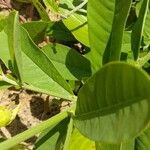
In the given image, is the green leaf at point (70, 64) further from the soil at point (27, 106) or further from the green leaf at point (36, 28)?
the soil at point (27, 106)

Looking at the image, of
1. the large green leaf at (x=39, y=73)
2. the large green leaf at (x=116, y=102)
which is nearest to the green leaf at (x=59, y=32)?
the large green leaf at (x=39, y=73)

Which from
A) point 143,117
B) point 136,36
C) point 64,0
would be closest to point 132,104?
point 143,117

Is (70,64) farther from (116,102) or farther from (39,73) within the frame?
(116,102)

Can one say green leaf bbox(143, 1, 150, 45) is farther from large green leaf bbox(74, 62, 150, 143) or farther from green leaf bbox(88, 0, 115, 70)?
large green leaf bbox(74, 62, 150, 143)

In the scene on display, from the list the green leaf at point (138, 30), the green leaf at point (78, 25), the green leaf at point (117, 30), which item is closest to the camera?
the green leaf at point (117, 30)

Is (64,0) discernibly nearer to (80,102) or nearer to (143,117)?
(80,102)

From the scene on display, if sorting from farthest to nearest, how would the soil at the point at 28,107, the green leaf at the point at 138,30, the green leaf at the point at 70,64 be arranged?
the soil at the point at 28,107 → the green leaf at the point at 70,64 → the green leaf at the point at 138,30

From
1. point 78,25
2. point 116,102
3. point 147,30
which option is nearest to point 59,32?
point 78,25

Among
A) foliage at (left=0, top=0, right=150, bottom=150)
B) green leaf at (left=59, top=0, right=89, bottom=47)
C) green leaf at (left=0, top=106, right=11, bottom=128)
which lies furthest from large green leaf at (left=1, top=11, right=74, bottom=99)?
green leaf at (left=59, top=0, right=89, bottom=47)
